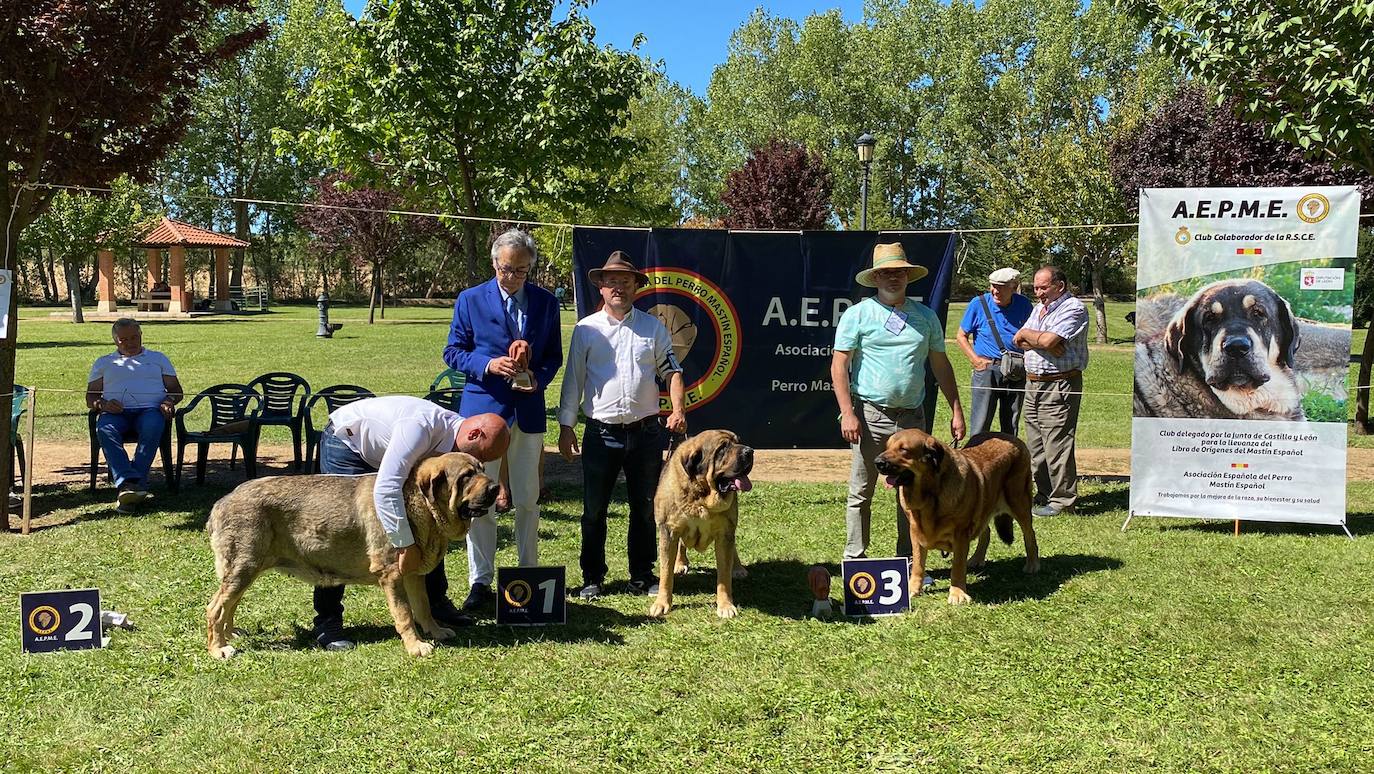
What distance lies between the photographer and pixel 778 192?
39.0 meters

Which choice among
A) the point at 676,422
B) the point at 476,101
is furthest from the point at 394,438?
the point at 476,101

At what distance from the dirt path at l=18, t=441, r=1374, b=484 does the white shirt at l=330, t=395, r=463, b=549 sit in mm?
4959

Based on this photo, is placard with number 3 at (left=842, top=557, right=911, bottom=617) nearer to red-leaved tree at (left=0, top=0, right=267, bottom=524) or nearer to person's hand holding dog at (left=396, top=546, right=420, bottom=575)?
person's hand holding dog at (left=396, top=546, right=420, bottom=575)

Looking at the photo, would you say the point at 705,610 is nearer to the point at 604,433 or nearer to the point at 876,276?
the point at 604,433

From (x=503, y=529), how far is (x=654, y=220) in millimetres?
19049

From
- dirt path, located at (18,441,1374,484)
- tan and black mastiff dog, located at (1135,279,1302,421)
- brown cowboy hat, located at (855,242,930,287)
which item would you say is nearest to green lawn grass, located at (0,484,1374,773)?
tan and black mastiff dog, located at (1135,279,1302,421)

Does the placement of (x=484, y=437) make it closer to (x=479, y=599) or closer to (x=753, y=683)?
(x=479, y=599)

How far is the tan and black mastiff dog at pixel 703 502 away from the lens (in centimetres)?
531

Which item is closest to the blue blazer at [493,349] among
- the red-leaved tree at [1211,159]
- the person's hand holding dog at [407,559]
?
the person's hand holding dog at [407,559]

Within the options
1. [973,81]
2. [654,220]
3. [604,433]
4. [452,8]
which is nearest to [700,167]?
[973,81]

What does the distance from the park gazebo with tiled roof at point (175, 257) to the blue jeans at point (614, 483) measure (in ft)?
136

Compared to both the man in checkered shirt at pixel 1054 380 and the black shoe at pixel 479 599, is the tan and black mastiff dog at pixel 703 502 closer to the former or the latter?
the black shoe at pixel 479 599

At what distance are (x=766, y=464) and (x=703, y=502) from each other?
18.5 ft

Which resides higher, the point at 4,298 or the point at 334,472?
the point at 4,298
